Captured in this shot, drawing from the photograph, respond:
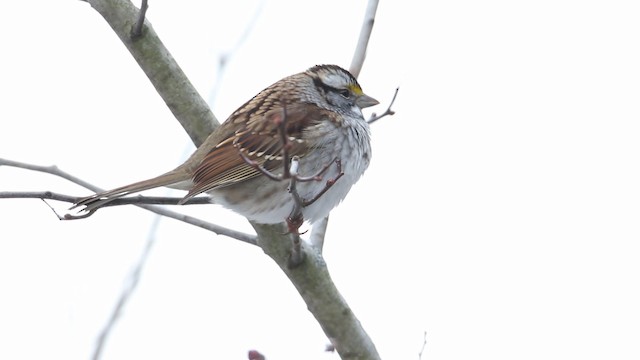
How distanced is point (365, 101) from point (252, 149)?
1.15 m

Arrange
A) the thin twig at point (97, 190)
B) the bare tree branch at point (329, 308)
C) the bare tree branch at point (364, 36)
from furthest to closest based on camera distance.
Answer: the bare tree branch at point (364, 36) < the bare tree branch at point (329, 308) < the thin twig at point (97, 190)

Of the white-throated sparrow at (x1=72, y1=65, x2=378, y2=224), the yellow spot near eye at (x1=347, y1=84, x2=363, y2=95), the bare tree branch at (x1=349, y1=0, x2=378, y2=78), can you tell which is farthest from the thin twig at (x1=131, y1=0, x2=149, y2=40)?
the yellow spot near eye at (x1=347, y1=84, x2=363, y2=95)

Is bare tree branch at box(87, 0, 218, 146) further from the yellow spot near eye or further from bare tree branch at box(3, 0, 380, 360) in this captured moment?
the yellow spot near eye

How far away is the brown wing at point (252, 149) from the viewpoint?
5.24 m

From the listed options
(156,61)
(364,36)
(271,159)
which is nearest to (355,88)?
(364,36)

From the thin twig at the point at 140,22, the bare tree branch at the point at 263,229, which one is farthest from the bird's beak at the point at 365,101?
the thin twig at the point at 140,22

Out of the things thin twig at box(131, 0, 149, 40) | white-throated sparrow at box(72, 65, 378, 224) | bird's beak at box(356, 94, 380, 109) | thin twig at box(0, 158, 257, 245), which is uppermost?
bird's beak at box(356, 94, 380, 109)

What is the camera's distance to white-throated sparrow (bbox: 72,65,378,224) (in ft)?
16.9

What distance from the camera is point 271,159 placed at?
17.8ft

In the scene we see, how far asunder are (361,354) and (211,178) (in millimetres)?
1394

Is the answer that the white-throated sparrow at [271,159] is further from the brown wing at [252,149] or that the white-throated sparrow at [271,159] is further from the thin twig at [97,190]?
the thin twig at [97,190]

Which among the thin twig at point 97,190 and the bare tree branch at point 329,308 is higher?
the thin twig at point 97,190

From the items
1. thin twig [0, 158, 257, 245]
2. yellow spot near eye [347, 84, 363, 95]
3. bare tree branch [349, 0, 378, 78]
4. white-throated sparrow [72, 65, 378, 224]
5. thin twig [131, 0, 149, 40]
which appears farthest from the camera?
yellow spot near eye [347, 84, 363, 95]

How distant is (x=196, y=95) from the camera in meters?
4.89
